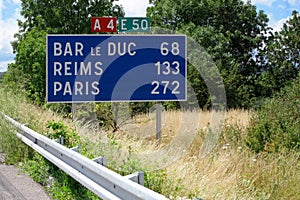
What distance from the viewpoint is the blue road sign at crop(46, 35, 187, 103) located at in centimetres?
1006

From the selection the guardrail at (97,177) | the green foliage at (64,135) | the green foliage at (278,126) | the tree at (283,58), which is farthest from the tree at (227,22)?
the guardrail at (97,177)

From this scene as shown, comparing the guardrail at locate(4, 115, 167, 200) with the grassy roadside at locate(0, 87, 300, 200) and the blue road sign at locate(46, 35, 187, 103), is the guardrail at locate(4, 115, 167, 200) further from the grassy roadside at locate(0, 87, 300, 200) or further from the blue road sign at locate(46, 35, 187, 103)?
the blue road sign at locate(46, 35, 187, 103)

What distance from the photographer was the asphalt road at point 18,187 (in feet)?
21.2

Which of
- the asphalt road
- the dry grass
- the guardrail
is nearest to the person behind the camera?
the guardrail

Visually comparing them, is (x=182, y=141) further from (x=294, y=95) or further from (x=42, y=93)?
(x=42, y=93)

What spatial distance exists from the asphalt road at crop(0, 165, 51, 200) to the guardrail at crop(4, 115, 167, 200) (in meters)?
0.45

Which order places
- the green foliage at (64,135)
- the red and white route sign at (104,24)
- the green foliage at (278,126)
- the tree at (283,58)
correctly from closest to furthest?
the green foliage at (64,135) < the green foliage at (278,126) < the red and white route sign at (104,24) < the tree at (283,58)

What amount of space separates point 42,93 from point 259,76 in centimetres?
1880

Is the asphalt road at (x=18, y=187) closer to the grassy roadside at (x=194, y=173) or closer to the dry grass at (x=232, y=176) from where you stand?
the grassy roadside at (x=194, y=173)

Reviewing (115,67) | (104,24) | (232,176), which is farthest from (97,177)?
(104,24)

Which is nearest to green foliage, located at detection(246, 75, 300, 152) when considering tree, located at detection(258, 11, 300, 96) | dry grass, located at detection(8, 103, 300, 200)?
dry grass, located at detection(8, 103, 300, 200)

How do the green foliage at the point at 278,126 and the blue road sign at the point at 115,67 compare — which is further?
the blue road sign at the point at 115,67

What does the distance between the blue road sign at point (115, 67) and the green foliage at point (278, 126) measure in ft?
5.78

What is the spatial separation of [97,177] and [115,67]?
16.7ft
